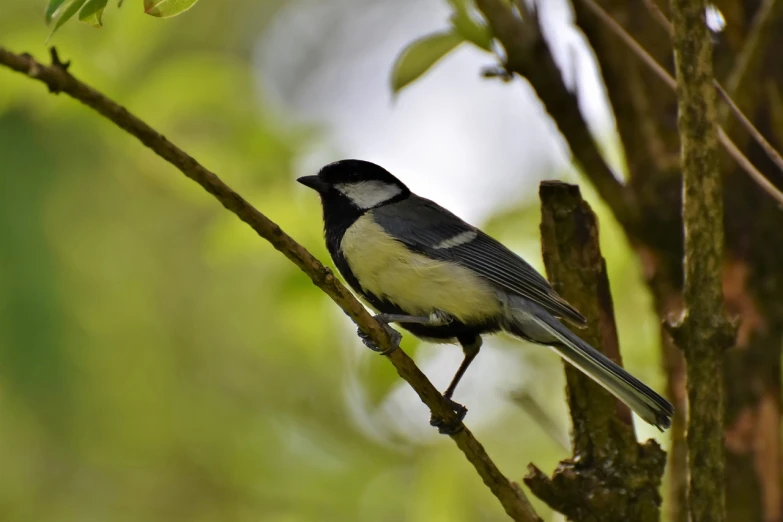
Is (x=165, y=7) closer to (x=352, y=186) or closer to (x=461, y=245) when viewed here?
(x=461, y=245)

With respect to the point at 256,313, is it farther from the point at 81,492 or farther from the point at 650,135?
→ the point at 650,135

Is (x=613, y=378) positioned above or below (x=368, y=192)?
below

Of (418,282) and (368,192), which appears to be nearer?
(418,282)

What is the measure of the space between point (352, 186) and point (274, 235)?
1134mm

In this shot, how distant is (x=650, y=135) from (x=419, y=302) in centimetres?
62

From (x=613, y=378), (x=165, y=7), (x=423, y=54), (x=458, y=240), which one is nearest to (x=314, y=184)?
(x=458, y=240)

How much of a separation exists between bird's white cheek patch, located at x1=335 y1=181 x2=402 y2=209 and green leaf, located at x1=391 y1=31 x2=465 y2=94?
0.60 m

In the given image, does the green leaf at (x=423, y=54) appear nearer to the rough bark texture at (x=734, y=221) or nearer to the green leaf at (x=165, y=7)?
the rough bark texture at (x=734, y=221)

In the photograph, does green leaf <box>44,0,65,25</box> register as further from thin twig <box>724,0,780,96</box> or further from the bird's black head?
thin twig <box>724,0,780,96</box>

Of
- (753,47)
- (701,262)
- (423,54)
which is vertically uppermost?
(753,47)

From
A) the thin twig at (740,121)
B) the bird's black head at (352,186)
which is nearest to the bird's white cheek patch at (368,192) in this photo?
the bird's black head at (352,186)

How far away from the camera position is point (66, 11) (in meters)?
1.04

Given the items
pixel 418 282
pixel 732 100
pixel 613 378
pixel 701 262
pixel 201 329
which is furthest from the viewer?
pixel 201 329

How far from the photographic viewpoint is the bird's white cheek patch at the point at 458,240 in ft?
6.50
